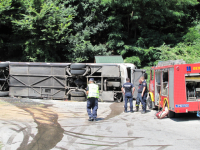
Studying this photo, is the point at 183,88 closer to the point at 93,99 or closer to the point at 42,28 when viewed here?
the point at 93,99

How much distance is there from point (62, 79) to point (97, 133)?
9208 millimetres

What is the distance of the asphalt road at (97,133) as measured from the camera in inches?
236

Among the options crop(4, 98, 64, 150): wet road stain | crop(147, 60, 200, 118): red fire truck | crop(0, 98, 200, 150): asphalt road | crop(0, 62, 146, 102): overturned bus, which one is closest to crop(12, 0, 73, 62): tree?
crop(0, 62, 146, 102): overturned bus

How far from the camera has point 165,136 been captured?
693 cm

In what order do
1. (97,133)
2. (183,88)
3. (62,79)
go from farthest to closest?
1. (62,79)
2. (183,88)
3. (97,133)

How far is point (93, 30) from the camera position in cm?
2628

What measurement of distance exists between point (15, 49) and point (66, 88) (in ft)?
41.8

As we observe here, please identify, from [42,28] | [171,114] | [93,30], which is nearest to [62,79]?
[171,114]

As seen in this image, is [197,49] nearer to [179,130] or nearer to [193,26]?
[193,26]

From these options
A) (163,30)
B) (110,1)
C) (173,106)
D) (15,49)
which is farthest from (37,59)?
(173,106)

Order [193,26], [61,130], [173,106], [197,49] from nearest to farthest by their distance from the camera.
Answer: [61,130] → [173,106] → [197,49] → [193,26]

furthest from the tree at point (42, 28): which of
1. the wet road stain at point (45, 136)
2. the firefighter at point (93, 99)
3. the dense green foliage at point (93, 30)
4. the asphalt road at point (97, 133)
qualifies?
the wet road stain at point (45, 136)

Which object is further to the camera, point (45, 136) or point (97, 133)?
point (97, 133)

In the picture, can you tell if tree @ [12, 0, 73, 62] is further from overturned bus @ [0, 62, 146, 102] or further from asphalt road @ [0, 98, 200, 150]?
asphalt road @ [0, 98, 200, 150]
